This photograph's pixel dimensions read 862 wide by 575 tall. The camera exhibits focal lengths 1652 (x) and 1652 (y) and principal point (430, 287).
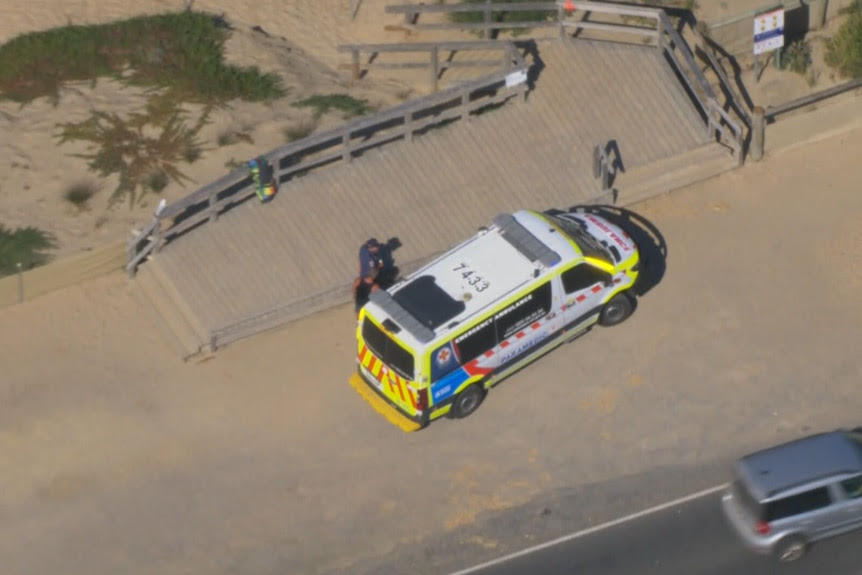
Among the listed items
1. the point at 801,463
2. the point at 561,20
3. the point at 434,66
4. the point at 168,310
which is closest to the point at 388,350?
the point at 168,310

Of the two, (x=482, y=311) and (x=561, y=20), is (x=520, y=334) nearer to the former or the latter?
(x=482, y=311)

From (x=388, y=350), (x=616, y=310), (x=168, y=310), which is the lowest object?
(x=616, y=310)

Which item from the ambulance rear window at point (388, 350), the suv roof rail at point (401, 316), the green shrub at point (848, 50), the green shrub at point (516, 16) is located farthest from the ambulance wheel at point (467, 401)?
the green shrub at point (848, 50)

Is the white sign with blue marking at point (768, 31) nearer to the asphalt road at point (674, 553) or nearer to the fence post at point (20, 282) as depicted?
the asphalt road at point (674, 553)

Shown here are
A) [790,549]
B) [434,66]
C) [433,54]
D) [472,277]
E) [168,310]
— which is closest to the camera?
[790,549]

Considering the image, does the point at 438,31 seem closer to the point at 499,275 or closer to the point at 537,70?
the point at 537,70

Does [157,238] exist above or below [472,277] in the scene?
above

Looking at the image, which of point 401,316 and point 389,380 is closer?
point 401,316

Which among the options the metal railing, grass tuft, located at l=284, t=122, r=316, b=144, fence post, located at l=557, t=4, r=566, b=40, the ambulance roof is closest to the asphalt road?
the ambulance roof
